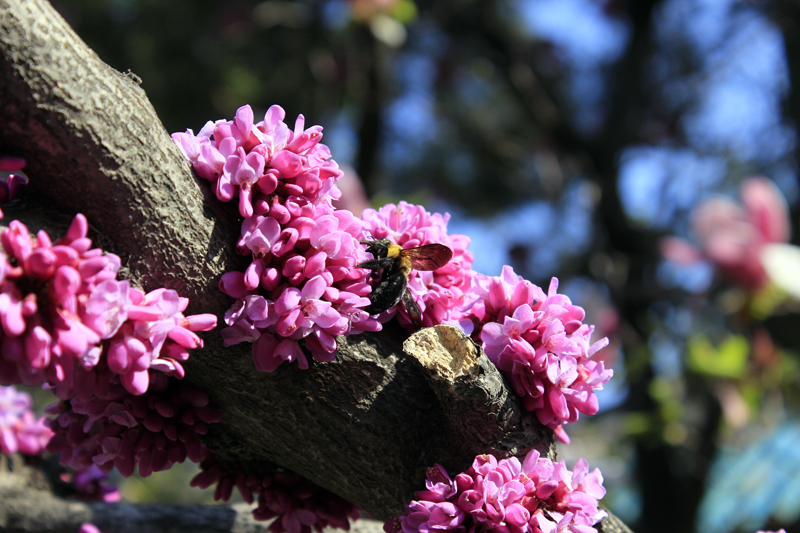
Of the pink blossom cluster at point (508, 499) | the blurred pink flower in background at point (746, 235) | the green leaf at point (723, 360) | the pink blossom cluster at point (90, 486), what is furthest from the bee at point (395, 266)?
the green leaf at point (723, 360)

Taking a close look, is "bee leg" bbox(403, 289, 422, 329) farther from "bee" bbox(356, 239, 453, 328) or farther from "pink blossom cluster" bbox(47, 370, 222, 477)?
"pink blossom cluster" bbox(47, 370, 222, 477)

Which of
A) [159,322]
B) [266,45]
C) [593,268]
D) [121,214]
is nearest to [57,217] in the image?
[121,214]

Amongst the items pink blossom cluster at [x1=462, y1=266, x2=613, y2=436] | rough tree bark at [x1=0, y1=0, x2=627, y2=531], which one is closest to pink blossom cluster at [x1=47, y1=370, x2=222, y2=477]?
rough tree bark at [x1=0, y1=0, x2=627, y2=531]

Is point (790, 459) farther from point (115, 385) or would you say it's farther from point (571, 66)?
point (115, 385)

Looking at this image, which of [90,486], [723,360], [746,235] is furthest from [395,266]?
[723,360]

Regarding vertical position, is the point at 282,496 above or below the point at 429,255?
below

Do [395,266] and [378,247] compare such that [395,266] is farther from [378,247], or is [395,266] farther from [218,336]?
[218,336]
